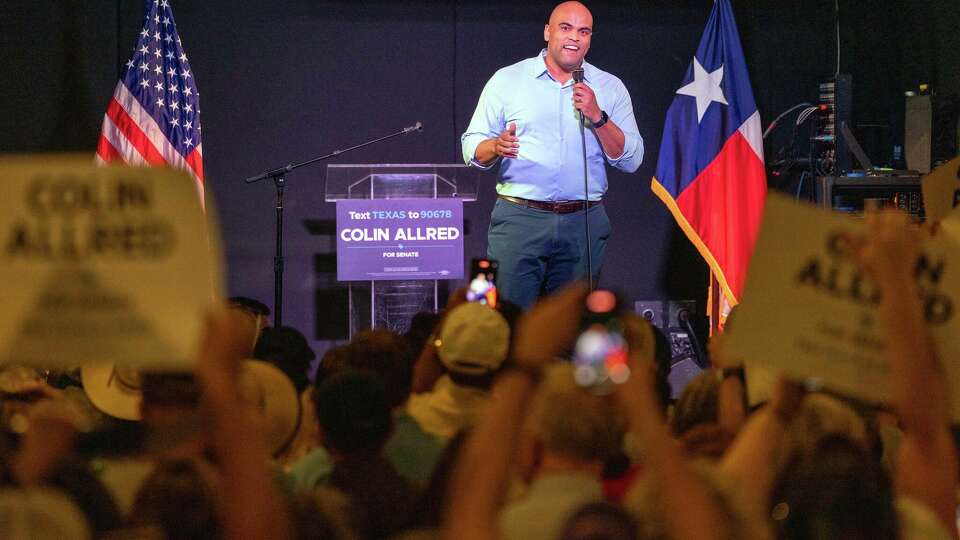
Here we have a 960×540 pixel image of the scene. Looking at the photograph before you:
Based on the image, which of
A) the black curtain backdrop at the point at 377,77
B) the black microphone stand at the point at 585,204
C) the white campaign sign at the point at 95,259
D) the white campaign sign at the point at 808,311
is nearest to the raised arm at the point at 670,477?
the white campaign sign at the point at 808,311

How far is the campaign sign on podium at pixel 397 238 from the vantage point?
6.64 m

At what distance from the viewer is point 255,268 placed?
772 centimetres

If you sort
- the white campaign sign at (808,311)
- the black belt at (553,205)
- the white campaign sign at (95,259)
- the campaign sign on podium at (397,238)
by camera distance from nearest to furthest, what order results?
the white campaign sign at (95,259) < the white campaign sign at (808,311) < the black belt at (553,205) < the campaign sign on podium at (397,238)

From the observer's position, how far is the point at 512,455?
158 cm

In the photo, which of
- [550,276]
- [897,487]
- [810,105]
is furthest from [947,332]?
[810,105]

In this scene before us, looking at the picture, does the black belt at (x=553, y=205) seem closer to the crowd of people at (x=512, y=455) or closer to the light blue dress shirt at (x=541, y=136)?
the light blue dress shirt at (x=541, y=136)

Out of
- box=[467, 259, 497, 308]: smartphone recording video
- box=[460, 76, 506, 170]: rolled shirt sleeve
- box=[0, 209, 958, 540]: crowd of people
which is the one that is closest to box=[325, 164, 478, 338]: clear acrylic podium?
box=[460, 76, 506, 170]: rolled shirt sleeve

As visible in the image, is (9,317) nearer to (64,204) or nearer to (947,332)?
(64,204)

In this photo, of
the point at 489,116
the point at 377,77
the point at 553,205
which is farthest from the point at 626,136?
the point at 377,77

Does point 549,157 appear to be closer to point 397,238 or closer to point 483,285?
point 397,238

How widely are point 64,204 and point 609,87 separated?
483 centimetres

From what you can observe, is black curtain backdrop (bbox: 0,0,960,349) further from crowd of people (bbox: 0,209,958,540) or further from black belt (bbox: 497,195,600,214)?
crowd of people (bbox: 0,209,958,540)

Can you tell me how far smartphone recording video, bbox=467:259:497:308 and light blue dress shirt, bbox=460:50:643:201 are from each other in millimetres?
1867

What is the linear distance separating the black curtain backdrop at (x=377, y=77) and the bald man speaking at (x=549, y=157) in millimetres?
1625
